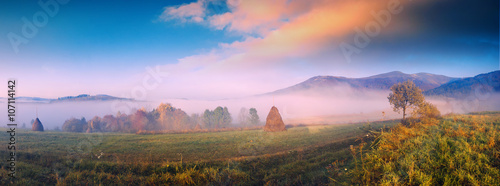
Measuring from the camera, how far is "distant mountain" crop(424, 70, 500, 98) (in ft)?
148

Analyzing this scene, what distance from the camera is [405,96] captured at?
28.4 metres

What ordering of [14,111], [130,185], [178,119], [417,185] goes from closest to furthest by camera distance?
[417,185] < [130,185] < [14,111] < [178,119]

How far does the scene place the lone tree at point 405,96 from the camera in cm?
2705

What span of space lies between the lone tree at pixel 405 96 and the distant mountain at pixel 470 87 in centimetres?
1926

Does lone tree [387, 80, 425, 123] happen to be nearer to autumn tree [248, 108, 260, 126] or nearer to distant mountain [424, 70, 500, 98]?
distant mountain [424, 70, 500, 98]

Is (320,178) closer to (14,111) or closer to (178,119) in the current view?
(14,111)

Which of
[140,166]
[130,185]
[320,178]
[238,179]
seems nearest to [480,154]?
[320,178]

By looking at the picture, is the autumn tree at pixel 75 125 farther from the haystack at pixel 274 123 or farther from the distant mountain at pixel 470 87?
the distant mountain at pixel 470 87

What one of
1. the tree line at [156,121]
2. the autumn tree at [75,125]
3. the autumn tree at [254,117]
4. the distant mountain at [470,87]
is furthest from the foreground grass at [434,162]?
the autumn tree at [75,125]

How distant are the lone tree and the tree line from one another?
4826 cm

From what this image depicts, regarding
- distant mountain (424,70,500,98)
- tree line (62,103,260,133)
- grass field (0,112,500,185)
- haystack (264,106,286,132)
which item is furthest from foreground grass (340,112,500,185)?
tree line (62,103,260,133)

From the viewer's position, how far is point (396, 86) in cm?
2939

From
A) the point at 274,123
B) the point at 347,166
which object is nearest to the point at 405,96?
the point at 274,123

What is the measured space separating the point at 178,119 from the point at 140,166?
66.4 metres
